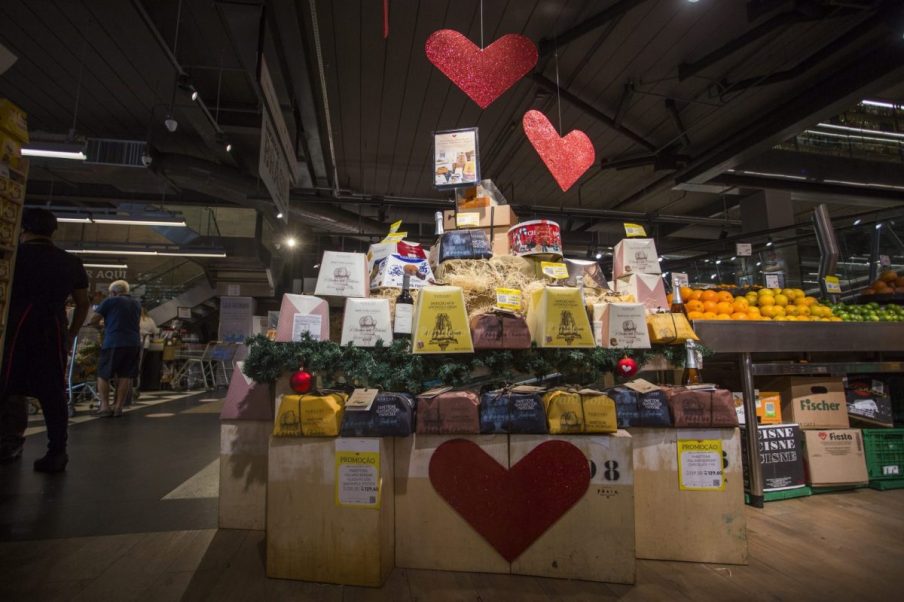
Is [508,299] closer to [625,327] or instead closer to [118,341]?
[625,327]

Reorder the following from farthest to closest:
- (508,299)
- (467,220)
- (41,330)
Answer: (41,330)
(467,220)
(508,299)

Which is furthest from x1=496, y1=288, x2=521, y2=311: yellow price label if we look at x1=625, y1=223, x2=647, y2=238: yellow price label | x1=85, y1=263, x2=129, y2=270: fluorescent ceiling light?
x1=85, y1=263, x2=129, y2=270: fluorescent ceiling light

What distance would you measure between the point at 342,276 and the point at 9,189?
172 centimetres

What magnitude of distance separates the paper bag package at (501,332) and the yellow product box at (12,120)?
8.02ft

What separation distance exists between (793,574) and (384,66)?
4.24 m

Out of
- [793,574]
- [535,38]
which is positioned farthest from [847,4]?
[793,574]

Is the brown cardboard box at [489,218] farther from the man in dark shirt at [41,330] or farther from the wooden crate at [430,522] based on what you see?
the man in dark shirt at [41,330]

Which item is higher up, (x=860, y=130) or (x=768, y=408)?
(x=860, y=130)

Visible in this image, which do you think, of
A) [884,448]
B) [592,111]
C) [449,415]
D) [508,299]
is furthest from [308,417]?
[592,111]

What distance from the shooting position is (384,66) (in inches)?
148

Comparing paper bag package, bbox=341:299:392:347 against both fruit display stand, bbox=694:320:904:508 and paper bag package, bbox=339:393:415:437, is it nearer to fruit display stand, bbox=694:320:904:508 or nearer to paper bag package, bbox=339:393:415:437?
paper bag package, bbox=339:393:415:437

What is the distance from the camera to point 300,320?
178 cm

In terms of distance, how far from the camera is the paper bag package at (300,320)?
1.76 meters

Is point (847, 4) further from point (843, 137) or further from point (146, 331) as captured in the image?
point (146, 331)
